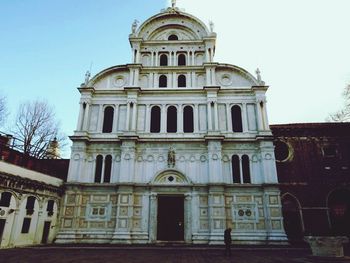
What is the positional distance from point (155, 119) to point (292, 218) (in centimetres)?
1454

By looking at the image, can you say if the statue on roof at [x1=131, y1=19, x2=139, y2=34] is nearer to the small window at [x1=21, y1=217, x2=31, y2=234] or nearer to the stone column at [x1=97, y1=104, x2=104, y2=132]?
the stone column at [x1=97, y1=104, x2=104, y2=132]

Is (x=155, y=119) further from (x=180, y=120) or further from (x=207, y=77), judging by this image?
(x=207, y=77)

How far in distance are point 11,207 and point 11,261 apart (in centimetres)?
699

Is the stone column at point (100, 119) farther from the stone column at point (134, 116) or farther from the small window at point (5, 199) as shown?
the small window at point (5, 199)

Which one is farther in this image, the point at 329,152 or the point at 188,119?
the point at 188,119

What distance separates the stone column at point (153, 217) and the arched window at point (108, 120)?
7.40 metres

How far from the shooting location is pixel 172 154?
22.1m

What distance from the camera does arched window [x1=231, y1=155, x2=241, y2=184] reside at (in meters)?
21.5

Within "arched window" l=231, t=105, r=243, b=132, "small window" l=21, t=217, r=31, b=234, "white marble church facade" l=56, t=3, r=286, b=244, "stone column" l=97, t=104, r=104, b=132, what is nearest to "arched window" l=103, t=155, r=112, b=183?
"white marble church facade" l=56, t=3, r=286, b=244

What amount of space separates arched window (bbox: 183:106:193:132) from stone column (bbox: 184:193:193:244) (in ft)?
19.6

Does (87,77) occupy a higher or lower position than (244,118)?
higher

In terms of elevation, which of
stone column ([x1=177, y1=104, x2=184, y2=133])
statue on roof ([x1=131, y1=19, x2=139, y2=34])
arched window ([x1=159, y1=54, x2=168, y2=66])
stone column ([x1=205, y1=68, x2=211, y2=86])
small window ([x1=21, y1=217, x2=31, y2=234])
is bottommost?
small window ([x1=21, y1=217, x2=31, y2=234])

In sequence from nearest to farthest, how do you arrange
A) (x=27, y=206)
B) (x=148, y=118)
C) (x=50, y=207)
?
1. (x=27, y=206)
2. (x=50, y=207)
3. (x=148, y=118)

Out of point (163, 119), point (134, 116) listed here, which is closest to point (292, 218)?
point (163, 119)
